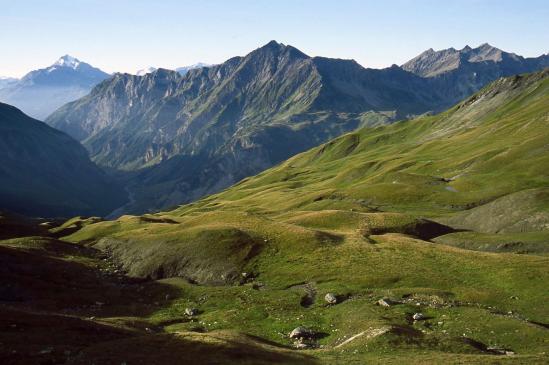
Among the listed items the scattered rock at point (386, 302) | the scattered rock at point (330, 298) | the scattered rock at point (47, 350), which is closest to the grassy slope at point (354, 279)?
the scattered rock at point (330, 298)

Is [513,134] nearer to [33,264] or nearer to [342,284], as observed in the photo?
[342,284]

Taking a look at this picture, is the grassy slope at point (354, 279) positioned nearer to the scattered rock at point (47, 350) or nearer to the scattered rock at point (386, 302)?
the scattered rock at point (386, 302)

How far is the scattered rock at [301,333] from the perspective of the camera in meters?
48.2

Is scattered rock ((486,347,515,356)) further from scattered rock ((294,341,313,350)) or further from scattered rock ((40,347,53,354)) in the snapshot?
scattered rock ((40,347,53,354))

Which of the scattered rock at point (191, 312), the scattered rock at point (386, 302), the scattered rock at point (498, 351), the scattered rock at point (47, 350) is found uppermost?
the scattered rock at point (47, 350)

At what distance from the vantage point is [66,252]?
84.8 metres

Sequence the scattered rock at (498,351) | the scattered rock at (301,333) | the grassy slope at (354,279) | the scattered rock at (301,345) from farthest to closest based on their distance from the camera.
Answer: the scattered rock at (301,333), the scattered rock at (301,345), the grassy slope at (354,279), the scattered rock at (498,351)

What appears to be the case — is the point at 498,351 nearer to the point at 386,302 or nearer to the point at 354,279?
the point at 386,302

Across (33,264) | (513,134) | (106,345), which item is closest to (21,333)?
(106,345)

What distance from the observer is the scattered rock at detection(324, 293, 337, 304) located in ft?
188

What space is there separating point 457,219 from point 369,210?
2257 cm

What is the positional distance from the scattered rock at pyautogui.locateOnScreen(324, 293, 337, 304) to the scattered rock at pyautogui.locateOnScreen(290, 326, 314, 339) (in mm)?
8795

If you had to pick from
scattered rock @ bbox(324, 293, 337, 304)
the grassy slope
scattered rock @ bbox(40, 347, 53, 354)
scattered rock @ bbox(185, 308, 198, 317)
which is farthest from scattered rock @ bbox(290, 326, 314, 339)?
scattered rock @ bbox(40, 347, 53, 354)

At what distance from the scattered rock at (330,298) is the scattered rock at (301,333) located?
28.9ft
